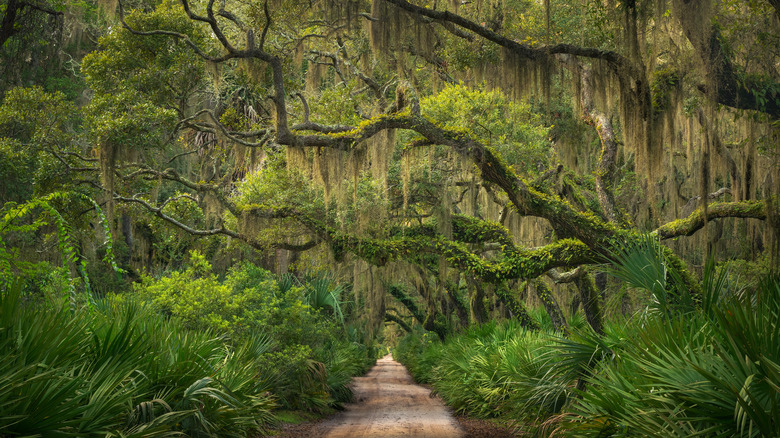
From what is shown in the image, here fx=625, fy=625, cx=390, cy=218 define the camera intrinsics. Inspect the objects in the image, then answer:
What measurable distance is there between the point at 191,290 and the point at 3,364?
6759mm

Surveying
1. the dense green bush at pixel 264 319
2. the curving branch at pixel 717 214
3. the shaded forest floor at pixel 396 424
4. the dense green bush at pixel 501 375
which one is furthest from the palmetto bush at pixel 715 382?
the dense green bush at pixel 264 319

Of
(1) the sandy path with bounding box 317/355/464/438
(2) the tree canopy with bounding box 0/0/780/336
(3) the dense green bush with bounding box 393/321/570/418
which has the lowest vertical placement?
(1) the sandy path with bounding box 317/355/464/438

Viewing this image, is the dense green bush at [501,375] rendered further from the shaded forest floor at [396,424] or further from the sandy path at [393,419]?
the sandy path at [393,419]

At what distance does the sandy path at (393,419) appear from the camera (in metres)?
10.3

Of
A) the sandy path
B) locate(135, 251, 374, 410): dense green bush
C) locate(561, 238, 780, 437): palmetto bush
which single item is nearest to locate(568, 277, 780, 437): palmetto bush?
locate(561, 238, 780, 437): palmetto bush

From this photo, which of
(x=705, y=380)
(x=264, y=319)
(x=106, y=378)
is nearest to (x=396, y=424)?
(x=264, y=319)

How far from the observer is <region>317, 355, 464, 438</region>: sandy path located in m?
10.3

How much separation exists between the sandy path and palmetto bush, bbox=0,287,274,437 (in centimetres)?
355

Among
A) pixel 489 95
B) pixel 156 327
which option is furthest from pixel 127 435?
pixel 489 95

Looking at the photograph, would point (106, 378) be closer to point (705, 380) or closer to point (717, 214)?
point (705, 380)

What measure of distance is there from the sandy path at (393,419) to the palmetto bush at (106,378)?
140 inches

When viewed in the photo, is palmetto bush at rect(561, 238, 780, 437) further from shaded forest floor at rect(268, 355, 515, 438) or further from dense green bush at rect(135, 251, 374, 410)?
dense green bush at rect(135, 251, 374, 410)

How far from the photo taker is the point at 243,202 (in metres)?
15.2

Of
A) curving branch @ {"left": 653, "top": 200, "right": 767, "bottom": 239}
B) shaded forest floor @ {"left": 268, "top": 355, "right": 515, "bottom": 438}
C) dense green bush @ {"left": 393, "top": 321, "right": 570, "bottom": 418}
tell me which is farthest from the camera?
curving branch @ {"left": 653, "top": 200, "right": 767, "bottom": 239}
